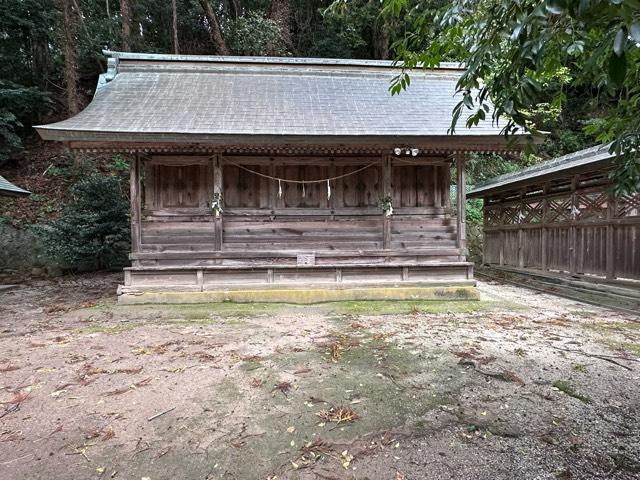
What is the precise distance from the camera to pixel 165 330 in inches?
224

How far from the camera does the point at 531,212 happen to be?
35.1ft

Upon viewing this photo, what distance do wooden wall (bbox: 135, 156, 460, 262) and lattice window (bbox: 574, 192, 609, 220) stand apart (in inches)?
125

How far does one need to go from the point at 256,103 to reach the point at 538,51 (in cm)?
797

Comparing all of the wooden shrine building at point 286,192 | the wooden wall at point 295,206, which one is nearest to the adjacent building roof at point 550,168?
the wooden shrine building at point 286,192

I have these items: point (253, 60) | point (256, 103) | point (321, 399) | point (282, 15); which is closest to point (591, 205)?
point (256, 103)

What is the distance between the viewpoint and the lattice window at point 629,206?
23.4 feet

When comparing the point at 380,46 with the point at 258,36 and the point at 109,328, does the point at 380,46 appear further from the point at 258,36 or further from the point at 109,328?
the point at 109,328

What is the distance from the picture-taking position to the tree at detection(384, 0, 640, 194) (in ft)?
3.66

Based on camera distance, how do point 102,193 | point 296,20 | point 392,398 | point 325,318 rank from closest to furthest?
point 392,398 < point 325,318 < point 102,193 < point 296,20

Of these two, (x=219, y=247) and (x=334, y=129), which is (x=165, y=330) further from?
(x=334, y=129)

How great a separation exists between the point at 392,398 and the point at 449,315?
12.0 ft

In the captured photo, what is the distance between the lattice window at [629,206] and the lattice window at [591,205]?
0.34 metres

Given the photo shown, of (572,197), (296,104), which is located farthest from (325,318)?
(572,197)

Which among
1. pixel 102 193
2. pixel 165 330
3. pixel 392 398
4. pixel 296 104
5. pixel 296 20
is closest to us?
pixel 392 398
